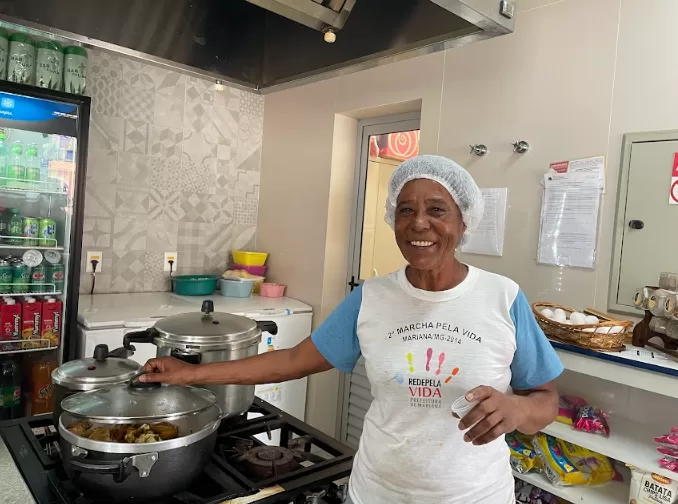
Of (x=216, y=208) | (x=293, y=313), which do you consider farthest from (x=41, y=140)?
(x=293, y=313)

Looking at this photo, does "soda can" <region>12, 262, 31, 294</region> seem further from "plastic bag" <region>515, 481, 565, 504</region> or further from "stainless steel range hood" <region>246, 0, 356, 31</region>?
"plastic bag" <region>515, 481, 565, 504</region>

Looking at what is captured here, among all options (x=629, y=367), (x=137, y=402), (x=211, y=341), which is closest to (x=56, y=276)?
(x=211, y=341)

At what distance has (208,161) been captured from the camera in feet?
11.5

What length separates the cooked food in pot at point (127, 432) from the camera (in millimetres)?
992

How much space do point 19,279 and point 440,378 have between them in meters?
2.14

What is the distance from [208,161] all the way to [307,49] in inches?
85.9

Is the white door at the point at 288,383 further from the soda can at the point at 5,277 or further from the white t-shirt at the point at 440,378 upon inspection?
the white t-shirt at the point at 440,378

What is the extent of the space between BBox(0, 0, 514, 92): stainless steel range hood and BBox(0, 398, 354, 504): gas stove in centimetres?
96

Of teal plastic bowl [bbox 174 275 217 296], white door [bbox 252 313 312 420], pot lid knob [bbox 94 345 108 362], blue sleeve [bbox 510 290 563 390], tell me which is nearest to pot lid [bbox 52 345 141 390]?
pot lid knob [bbox 94 345 108 362]

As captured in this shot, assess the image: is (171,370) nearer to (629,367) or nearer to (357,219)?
(629,367)

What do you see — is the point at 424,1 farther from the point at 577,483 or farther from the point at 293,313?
the point at 293,313

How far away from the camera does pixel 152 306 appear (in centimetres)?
283

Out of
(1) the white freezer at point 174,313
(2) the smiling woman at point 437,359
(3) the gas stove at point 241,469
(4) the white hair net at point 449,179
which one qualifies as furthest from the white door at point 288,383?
(4) the white hair net at point 449,179

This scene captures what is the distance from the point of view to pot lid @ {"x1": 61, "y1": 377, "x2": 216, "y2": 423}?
1.01 m
